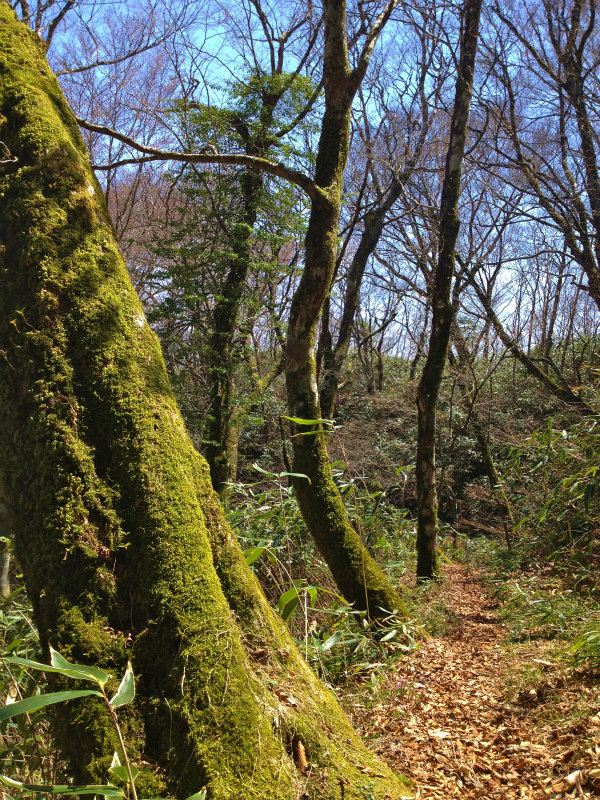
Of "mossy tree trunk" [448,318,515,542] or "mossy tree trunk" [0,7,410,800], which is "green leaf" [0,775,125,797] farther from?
"mossy tree trunk" [448,318,515,542]

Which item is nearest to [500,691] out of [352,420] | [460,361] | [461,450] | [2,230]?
[2,230]

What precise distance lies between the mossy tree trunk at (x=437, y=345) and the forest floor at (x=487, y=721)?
159 centimetres

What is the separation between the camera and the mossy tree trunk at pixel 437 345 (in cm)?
525

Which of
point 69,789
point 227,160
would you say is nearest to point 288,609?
point 69,789

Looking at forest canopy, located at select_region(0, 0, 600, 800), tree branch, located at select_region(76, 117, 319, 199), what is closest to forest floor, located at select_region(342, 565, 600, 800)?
forest canopy, located at select_region(0, 0, 600, 800)

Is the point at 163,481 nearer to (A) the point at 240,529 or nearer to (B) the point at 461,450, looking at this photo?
(A) the point at 240,529

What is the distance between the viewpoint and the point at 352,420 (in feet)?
45.1

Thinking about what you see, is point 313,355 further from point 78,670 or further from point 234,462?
point 234,462

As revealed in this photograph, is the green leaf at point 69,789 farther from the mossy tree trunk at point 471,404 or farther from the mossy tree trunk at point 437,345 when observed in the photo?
the mossy tree trunk at point 471,404

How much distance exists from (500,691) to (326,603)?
1.56m

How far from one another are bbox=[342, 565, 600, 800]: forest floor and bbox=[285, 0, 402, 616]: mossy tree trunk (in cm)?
65

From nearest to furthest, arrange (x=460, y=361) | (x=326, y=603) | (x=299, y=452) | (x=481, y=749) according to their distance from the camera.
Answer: (x=481, y=749), (x=299, y=452), (x=326, y=603), (x=460, y=361)

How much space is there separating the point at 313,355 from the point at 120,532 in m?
2.65

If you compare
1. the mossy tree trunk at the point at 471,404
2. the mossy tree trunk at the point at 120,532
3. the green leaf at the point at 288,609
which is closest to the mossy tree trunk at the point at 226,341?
the mossy tree trunk at the point at 471,404
